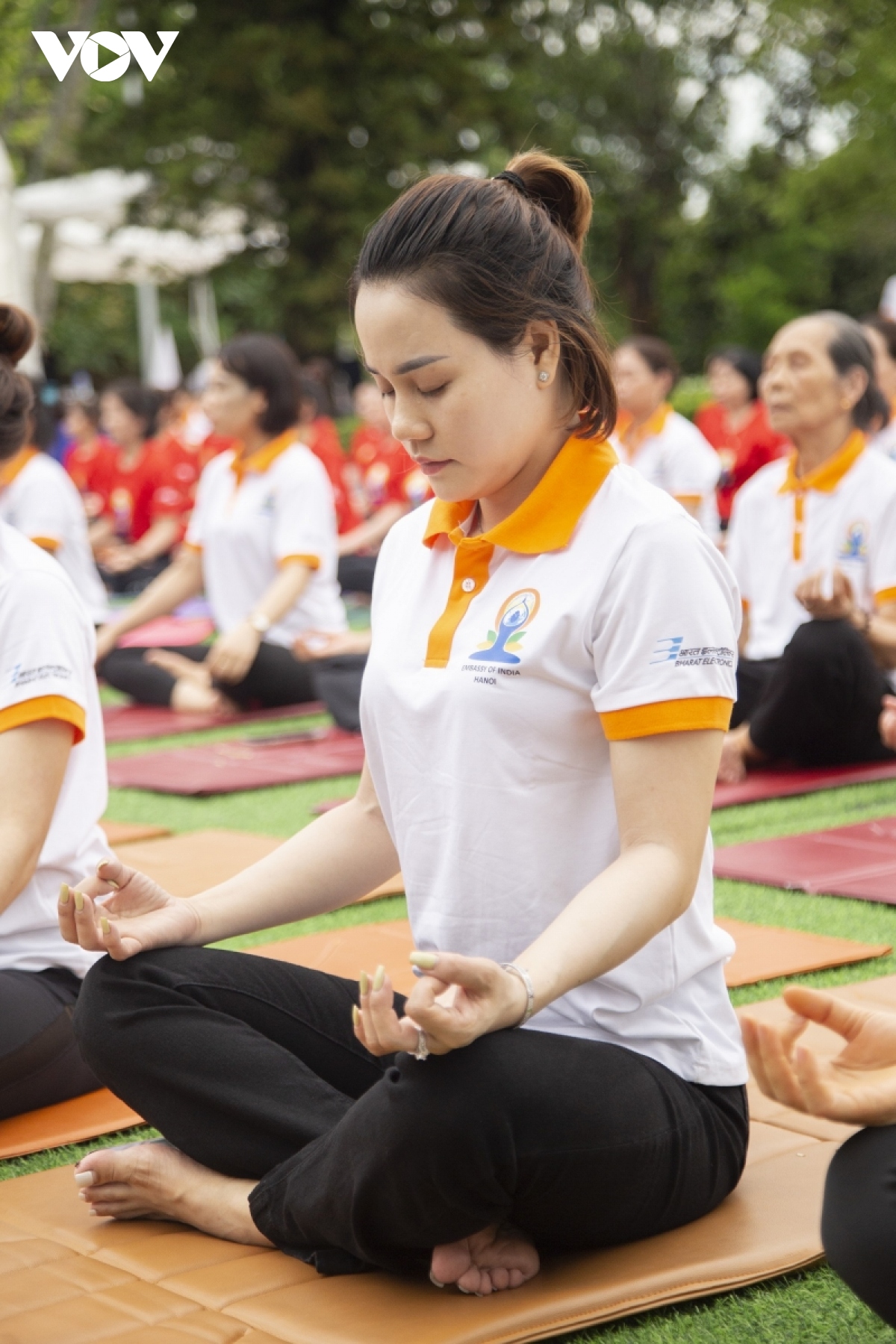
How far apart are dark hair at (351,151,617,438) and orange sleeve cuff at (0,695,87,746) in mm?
846

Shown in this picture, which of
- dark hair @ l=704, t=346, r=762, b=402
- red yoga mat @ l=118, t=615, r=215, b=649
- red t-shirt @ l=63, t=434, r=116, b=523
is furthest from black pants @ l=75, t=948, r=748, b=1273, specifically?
red t-shirt @ l=63, t=434, r=116, b=523

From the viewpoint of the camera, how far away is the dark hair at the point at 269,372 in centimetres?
655

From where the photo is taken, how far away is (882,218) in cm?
2434

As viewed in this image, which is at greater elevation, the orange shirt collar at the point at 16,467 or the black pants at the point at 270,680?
the orange shirt collar at the point at 16,467

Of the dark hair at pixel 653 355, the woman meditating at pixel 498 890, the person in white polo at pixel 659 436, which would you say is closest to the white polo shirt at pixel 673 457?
the person in white polo at pixel 659 436

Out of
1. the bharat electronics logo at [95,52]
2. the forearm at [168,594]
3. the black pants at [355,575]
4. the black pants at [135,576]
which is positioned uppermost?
the bharat electronics logo at [95,52]

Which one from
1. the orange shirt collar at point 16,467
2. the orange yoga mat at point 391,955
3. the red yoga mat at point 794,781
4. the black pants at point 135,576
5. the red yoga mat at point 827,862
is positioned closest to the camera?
the orange yoga mat at point 391,955

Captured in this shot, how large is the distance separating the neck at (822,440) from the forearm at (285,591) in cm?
205

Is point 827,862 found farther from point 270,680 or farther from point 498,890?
point 270,680

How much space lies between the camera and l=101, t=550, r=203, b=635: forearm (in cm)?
677

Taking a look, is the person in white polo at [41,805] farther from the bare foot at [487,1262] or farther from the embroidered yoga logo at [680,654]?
the embroidered yoga logo at [680,654]

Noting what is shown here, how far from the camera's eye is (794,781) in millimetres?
5121

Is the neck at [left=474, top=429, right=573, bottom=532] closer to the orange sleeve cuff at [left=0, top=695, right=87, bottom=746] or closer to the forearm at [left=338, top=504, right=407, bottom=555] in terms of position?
the orange sleeve cuff at [left=0, top=695, right=87, bottom=746]

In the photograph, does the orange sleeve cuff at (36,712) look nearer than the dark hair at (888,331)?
Yes
